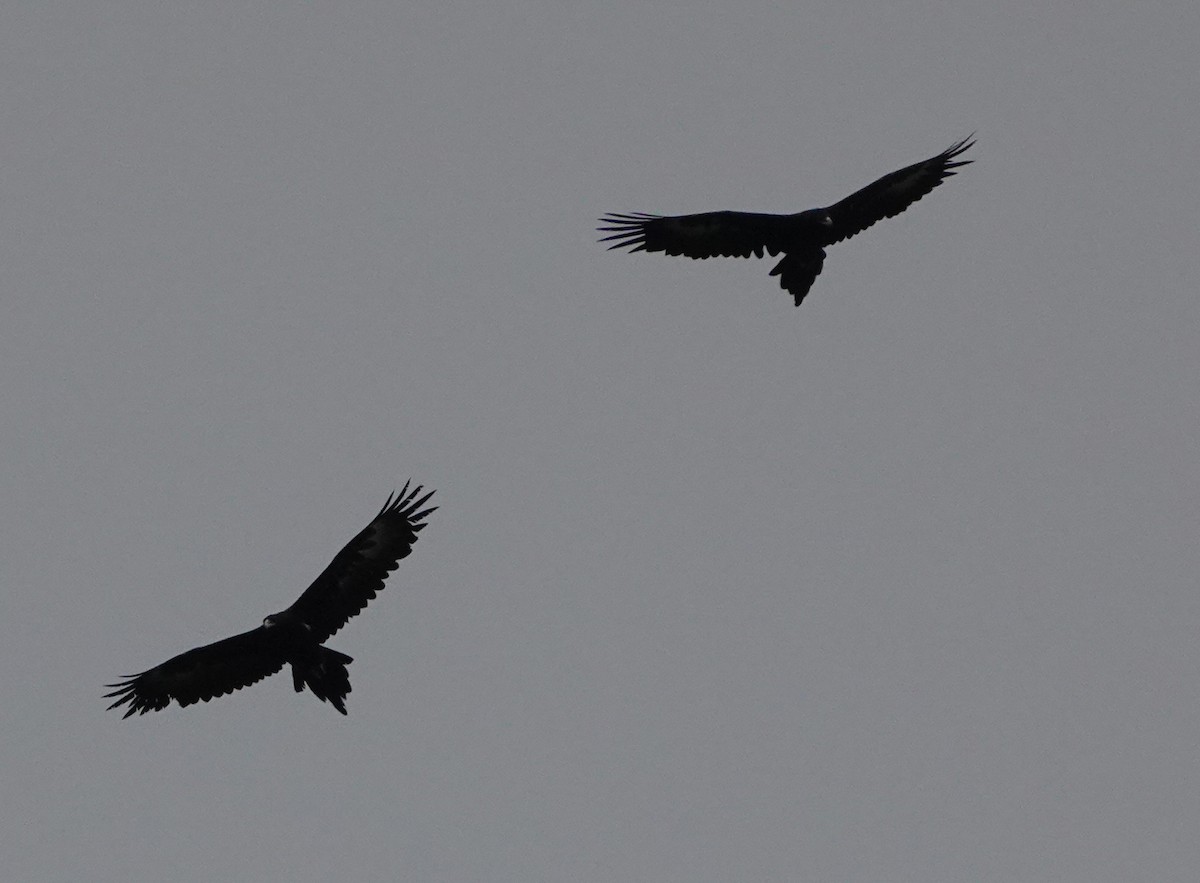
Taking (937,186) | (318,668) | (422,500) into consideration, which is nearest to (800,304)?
(937,186)

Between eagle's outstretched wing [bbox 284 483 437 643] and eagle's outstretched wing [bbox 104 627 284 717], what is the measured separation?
2.37 feet

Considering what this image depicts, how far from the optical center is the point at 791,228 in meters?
22.1

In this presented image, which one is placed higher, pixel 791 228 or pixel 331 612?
pixel 791 228

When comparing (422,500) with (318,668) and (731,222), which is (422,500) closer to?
(318,668)

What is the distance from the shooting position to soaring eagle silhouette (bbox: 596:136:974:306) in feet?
72.5

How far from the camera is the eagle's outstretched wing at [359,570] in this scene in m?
19.2

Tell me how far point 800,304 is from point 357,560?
651 centimetres

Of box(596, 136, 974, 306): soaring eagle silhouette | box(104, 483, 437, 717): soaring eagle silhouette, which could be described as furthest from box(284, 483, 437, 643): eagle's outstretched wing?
box(596, 136, 974, 306): soaring eagle silhouette

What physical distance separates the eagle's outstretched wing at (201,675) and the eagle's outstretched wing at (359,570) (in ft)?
2.37

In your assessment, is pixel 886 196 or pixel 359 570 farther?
pixel 886 196

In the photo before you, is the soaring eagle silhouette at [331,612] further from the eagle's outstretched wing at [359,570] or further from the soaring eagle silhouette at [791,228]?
the soaring eagle silhouette at [791,228]

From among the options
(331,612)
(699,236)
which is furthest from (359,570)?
(699,236)

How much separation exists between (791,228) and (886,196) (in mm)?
1549

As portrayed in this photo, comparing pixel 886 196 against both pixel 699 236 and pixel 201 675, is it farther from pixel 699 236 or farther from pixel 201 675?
pixel 201 675
